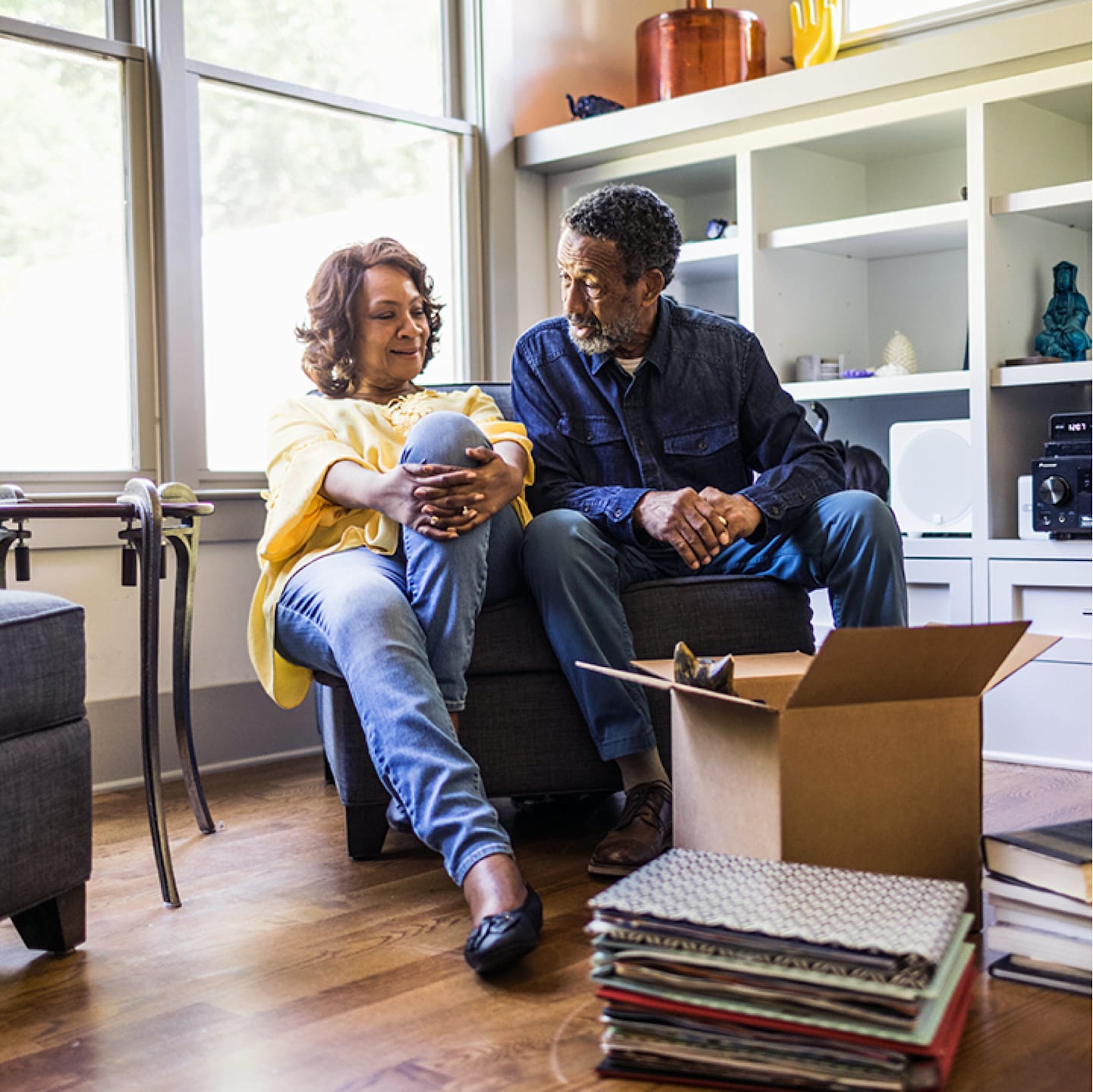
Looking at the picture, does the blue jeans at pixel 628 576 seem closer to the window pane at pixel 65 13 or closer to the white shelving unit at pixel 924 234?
the white shelving unit at pixel 924 234

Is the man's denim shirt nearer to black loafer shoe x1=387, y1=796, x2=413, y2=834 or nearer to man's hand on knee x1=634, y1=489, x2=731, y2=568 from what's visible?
man's hand on knee x1=634, y1=489, x2=731, y2=568

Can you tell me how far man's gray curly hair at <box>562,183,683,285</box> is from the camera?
235 cm

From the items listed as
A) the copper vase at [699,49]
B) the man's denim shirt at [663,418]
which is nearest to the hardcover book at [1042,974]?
the man's denim shirt at [663,418]

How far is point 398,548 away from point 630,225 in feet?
2.44

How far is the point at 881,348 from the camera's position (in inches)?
146

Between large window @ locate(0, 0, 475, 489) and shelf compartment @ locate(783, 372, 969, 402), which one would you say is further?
shelf compartment @ locate(783, 372, 969, 402)

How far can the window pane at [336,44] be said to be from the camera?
303 centimetres

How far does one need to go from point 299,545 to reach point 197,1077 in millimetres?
990

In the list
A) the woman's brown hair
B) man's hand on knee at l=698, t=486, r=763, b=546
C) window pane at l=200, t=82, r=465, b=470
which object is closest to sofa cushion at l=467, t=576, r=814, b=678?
man's hand on knee at l=698, t=486, r=763, b=546

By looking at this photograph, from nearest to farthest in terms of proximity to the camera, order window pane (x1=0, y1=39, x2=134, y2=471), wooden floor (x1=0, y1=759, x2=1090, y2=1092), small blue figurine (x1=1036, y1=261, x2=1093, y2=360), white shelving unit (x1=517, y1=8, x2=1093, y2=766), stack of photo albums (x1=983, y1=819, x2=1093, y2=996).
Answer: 1. wooden floor (x1=0, y1=759, x2=1090, y2=1092)
2. stack of photo albums (x1=983, y1=819, x2=1093, y2=996)
3. window pane (x1=0, y1=39, x2=134, y2=471)
4. white shelving unit (x1=517, y1=8, x2=1093, y2=766)
5. small blue figurine (x1=1036, y1=261, x2=1093, y2=360)

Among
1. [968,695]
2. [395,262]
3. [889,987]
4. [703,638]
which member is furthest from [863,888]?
[395,262]

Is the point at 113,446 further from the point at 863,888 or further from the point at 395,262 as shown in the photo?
the point at 863,888

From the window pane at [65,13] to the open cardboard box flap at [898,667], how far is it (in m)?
2.01

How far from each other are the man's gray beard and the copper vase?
55.4 inches
